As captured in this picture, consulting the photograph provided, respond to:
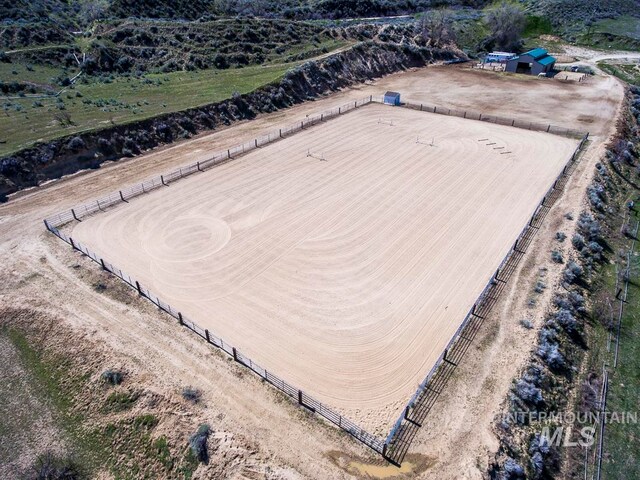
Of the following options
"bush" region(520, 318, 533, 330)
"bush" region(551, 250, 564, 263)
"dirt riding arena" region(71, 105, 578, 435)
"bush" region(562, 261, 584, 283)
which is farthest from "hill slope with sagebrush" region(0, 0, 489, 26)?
"bush" region(520, 318, 533, 330)

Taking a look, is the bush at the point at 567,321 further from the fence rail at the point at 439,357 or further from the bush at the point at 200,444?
the bush at the point at 200,444

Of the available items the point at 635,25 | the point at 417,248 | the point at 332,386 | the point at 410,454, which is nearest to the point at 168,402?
the point at 332,386

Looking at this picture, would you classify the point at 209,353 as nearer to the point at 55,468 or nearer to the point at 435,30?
the point at 55,468

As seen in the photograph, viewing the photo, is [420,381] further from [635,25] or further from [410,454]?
[635,25]

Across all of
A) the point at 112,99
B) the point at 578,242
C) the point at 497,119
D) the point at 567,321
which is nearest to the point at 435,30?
the point at 497,119

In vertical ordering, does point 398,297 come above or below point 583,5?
below
